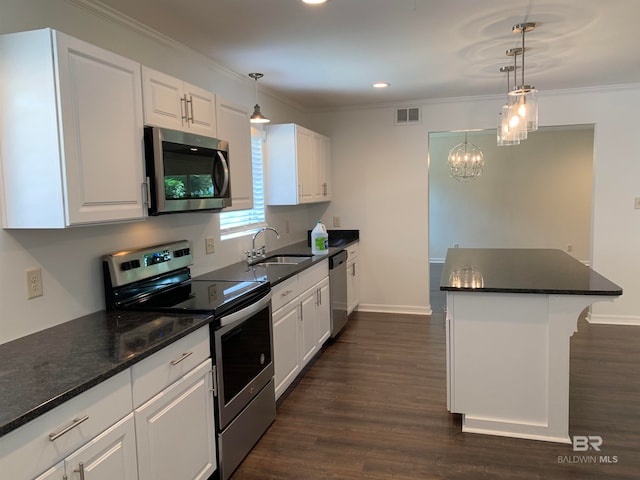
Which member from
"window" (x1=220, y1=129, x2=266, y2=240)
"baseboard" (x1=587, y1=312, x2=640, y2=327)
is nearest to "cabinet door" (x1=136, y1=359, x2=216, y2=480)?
"window" (x1=220, y1=129, x2=266, y2=240)

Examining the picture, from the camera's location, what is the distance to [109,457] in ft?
5.05

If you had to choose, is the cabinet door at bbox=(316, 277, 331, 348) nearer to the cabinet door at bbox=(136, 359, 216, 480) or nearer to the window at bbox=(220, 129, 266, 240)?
the window at bbox=(220, 129, 266, 240)

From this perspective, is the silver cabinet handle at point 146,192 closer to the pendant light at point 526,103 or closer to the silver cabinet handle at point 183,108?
the silver cabinet handle at point 183,108

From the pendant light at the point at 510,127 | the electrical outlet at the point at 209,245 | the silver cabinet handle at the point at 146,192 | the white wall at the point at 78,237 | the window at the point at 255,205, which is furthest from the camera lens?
the window at the point at 255,205

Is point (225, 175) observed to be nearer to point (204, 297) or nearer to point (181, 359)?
point (204, 297)

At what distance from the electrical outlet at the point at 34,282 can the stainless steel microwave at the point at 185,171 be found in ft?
1.81

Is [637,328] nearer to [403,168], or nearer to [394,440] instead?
[403,168]

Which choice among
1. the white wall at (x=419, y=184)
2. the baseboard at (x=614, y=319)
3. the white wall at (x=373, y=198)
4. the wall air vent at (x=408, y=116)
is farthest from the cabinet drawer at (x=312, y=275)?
the baseboard at (x=614, y=319)

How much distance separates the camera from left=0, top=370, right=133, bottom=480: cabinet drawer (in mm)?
1210

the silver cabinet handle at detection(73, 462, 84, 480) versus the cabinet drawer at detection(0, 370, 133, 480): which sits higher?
the cabinet drawer at detection(0, 370, 133, 480)

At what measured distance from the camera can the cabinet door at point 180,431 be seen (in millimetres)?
1737

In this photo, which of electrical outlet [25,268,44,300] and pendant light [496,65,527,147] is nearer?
electrical outlet [25,268,44,300]

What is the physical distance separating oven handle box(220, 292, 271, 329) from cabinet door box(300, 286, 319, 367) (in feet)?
2.66

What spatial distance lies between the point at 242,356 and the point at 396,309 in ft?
10.8
